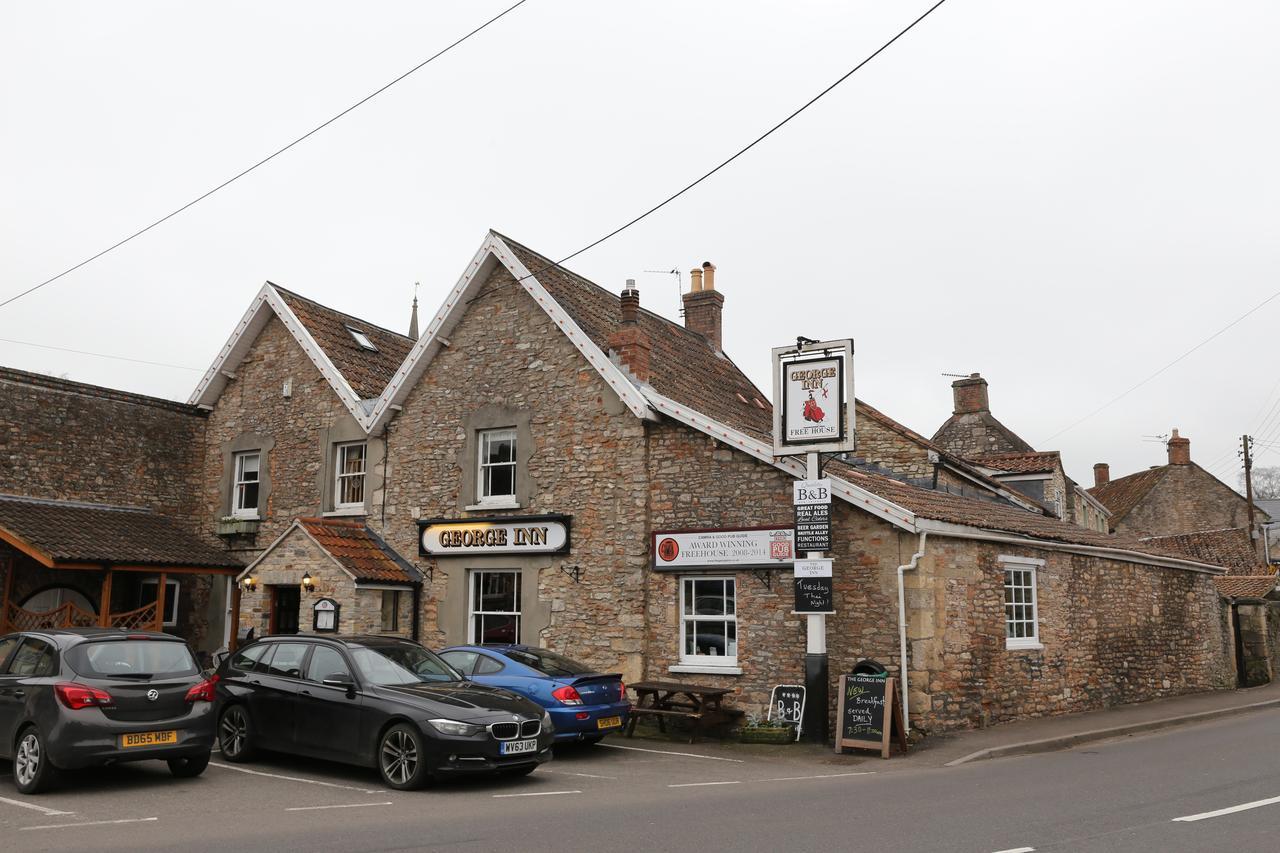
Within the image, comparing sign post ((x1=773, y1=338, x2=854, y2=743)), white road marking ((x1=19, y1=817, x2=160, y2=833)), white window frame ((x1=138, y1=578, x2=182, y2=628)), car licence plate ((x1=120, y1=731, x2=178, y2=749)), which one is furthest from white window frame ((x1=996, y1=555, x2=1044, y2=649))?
white window frame ((x1=138, y1=578, x2=182, y2=628))

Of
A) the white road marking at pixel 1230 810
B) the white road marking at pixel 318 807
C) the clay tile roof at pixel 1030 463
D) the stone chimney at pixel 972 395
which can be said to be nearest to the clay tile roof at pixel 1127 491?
the stone chimney at pixel 972 395

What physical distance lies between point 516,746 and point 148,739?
357cm

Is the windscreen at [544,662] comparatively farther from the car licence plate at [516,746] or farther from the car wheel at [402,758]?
the car wheel at [402,758]

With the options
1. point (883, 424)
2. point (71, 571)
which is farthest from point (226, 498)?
point (883, 424)

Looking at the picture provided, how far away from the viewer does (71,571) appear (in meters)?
21.0

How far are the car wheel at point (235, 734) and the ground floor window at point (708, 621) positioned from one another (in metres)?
7.07

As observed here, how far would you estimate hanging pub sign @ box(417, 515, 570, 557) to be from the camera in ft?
59.8

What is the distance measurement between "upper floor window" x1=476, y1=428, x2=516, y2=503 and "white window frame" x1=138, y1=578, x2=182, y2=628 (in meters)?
8.00

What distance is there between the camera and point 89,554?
1895 cm

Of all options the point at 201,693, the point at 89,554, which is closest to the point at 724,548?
the point at 201,693

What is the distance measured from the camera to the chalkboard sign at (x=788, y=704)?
50.1 feet

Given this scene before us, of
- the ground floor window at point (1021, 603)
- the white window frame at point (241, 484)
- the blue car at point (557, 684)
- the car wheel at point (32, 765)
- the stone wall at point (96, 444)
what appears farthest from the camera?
the white window frame at point (241, 484)

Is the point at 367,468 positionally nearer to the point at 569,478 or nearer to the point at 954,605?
the point at 569,478

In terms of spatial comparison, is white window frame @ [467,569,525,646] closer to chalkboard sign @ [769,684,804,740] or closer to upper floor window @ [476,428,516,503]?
upper floor window @ [476,428,516,503]
